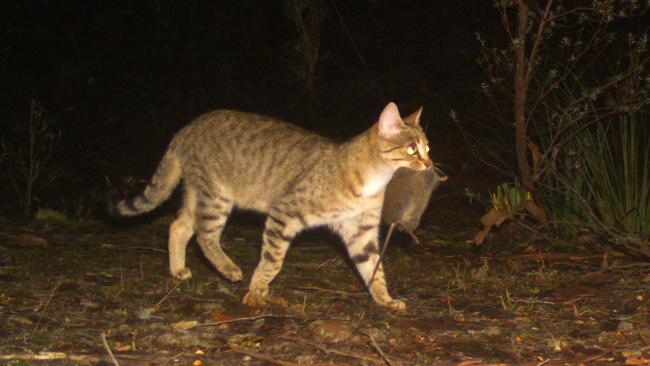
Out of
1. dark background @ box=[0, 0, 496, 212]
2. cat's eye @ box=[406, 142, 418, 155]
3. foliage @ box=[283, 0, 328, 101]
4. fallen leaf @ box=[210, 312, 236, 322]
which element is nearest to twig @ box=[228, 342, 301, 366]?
fallen leaf @ box=[210, 312, 236, 322]

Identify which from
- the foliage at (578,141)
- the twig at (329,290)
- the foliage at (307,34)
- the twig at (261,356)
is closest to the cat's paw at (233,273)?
the twig at (329,290)

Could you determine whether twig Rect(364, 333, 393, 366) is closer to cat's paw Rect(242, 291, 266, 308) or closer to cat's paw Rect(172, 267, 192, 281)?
cat's paw Rect(242, 291, 266, 308)

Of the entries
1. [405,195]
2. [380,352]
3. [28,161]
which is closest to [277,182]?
[405,195]

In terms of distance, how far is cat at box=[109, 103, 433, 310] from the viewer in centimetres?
556

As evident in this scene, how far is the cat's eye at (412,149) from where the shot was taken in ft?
18.1

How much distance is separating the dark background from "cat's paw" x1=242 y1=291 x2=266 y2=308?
5381mm

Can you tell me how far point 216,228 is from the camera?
6.33m

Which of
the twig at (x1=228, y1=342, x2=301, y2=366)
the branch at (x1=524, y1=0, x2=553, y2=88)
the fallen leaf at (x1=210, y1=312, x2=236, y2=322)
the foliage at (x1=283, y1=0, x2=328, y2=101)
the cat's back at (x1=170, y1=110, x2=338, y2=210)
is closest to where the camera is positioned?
the twig at (x1=228, y1=342, x2=301, y2=366)

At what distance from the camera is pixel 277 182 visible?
6129 millimetres

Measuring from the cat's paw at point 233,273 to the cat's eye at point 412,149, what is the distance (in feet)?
5.09

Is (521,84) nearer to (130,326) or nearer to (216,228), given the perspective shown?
(216,228)

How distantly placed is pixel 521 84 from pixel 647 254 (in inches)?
68.3

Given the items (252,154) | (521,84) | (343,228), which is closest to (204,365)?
(343,228)

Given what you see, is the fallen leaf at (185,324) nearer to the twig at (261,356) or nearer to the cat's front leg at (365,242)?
the twig at (261,356)
